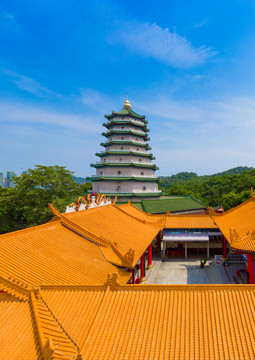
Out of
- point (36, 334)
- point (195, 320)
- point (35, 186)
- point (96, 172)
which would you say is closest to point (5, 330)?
point (36, 334)

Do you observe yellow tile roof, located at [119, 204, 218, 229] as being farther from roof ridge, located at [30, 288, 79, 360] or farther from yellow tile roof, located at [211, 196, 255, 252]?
roof ridge, located at [30, 288, 79, 360]

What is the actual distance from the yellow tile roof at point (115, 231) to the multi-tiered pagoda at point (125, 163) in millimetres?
14191

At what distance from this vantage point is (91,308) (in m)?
7.45

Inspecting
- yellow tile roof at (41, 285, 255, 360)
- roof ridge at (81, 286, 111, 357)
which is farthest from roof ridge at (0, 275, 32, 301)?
roof ridge at (81, 286, 111, 357)

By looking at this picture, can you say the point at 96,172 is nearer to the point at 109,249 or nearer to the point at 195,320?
the point at 109,249

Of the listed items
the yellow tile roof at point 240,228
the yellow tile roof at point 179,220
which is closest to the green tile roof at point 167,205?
the yellow tile roof at point 179,220

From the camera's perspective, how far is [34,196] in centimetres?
3036

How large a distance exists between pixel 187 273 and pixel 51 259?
50.1 feet

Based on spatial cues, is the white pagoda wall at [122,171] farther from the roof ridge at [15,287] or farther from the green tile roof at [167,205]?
the roof ridge at [15,287]

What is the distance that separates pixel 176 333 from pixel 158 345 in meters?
0.59

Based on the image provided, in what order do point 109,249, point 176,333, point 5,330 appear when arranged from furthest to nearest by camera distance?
1. point 109,249
2. point 5,330
3. point 176,333

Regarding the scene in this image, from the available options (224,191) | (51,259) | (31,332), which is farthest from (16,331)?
(224,191)

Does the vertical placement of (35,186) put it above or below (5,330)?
above

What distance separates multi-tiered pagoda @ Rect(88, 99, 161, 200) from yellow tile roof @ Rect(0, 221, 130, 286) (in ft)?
77.5
